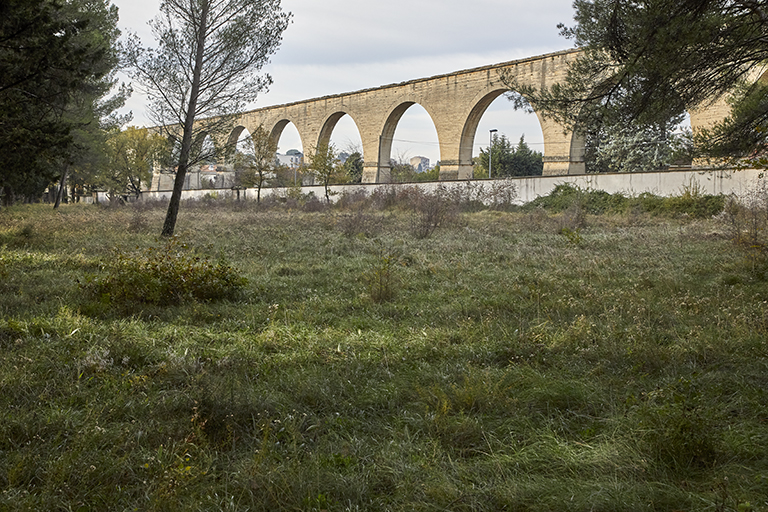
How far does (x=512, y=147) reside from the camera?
171 ft

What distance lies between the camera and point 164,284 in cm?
559

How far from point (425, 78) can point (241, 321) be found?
25.8 metres

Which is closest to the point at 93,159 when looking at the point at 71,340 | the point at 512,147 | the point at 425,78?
the point at 425,78

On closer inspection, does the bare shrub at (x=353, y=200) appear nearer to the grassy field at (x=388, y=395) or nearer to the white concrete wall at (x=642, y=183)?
the white concrete wall at (x=642, y=183)

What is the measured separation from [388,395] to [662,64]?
468 cm

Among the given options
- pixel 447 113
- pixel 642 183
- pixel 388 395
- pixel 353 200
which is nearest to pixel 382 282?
pixel 388 395

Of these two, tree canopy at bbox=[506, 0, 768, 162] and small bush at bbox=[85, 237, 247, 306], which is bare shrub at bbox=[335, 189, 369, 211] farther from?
small bush at bbox=[85, 237, 247, 306]

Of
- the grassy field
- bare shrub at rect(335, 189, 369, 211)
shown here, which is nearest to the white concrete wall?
bare shrub at rect(335, 189, 369, 211)

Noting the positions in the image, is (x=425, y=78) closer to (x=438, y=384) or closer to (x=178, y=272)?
(x=178, y=272)

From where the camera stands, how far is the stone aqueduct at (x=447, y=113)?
2314 centimetres

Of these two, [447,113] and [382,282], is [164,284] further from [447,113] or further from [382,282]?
[447,113]

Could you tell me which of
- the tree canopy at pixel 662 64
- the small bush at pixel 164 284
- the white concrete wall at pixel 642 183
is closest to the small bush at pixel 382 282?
the small bush at pixel 164 284

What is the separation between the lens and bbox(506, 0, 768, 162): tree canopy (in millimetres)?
5215

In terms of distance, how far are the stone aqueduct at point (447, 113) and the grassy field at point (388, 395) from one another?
1402 centimetres
